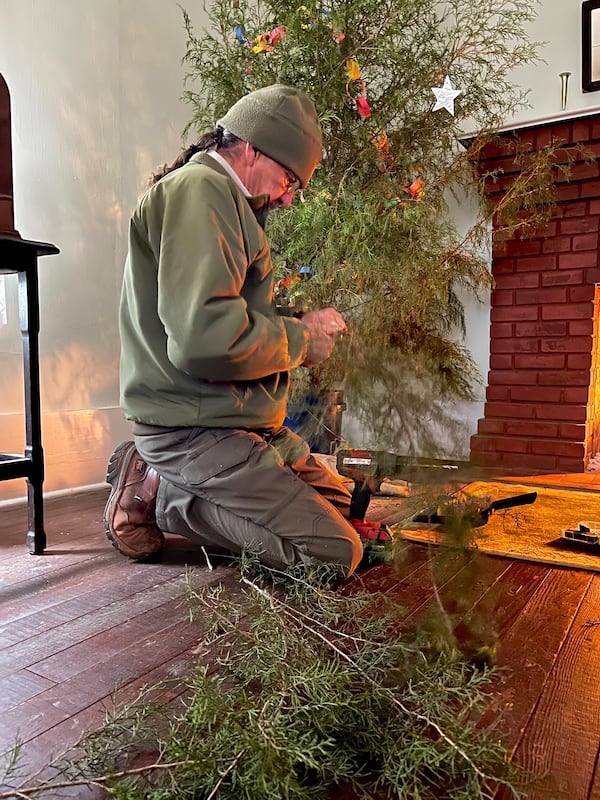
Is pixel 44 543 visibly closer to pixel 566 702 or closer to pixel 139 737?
pixel 139 737

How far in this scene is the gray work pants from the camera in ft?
4.43

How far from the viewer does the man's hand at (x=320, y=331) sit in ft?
4.70

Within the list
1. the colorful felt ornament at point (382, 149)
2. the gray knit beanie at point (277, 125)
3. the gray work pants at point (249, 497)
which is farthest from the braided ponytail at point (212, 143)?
the colorful felt ornament at point (382, 149)

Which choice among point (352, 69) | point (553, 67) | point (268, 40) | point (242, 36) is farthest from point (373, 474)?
point (553, 67)

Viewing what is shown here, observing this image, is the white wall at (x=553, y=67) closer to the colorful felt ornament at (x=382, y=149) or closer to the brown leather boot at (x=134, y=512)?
the colorful felt ornament at (x=382, y=149)

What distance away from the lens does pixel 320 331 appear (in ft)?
4.73

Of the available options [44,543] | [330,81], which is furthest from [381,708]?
[330,81]

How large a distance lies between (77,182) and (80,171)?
5 cm

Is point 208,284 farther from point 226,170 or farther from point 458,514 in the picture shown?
point 458,514

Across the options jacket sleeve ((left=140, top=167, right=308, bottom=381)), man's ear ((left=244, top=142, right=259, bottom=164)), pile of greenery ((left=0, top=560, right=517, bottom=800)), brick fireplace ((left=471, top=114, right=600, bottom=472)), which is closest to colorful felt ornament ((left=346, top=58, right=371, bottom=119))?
brick fireplace ((left=471, top=114, right=600, bottom=472))

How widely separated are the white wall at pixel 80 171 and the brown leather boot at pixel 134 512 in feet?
2.70

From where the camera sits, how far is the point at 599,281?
9.50 ft

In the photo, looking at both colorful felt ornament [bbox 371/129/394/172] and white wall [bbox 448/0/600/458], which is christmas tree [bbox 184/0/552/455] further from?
white wall [bbox 448/0/600/458]

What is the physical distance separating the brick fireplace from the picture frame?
0.30 metres
